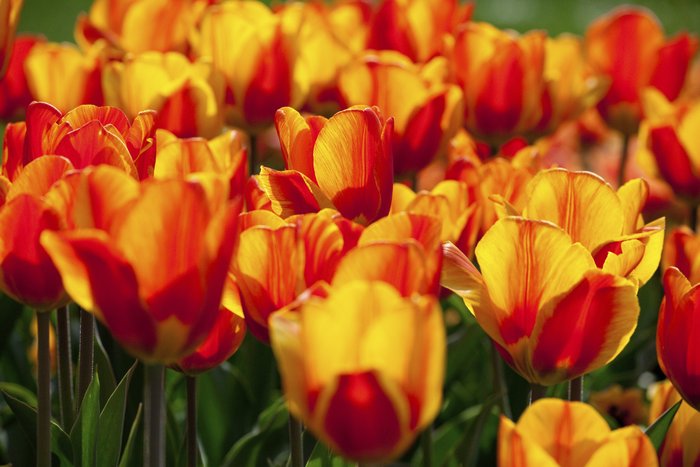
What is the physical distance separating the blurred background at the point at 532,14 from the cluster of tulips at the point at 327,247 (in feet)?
12.3

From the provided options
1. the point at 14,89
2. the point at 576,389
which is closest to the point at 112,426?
the point at 576,389

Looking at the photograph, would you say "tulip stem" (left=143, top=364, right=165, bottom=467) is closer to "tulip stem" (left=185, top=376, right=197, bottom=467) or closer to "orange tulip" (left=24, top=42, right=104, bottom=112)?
"tulip stem" (left=185, top=376, right=197, bottom=467)

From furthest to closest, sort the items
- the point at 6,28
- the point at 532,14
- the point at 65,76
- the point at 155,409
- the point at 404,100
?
1. the point at 532,14
2. the point at 65,76
3. the point at 404,100
4. the point at 6,28
5. the point at 155,409

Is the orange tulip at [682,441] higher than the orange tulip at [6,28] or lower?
lower

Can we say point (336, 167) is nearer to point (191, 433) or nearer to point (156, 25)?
point (191, 433)

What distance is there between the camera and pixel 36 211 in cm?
71

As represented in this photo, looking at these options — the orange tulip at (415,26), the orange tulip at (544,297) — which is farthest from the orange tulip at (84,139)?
the orange tulip at (415,26)

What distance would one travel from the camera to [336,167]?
86 cm

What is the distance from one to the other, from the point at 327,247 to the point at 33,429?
420 mm

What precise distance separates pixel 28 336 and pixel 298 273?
832 mm

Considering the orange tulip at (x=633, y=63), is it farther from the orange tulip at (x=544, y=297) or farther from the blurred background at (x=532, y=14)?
the blurred background at (x=532, y=14)

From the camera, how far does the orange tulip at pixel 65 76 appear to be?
139cm

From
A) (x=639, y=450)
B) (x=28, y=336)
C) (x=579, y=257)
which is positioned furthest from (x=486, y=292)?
(x=28, y=336)

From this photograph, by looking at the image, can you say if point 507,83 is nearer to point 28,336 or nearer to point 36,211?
point 28,336
